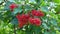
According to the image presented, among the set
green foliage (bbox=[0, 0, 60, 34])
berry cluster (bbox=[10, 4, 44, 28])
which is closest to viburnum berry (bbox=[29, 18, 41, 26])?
berry cluster (bbox=[10, 4, 44, 28])

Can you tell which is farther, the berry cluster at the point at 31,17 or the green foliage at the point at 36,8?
the green foliage at the point at 36,8

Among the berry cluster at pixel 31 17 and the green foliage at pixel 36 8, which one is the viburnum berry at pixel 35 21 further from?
the green foliage at pixel 36 8

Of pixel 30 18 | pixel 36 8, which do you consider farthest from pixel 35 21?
pixel 36 8

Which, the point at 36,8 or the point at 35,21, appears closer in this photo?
the point at 35,21

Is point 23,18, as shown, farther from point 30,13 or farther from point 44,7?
point 44,7

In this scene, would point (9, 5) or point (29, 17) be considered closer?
point (29, 17)

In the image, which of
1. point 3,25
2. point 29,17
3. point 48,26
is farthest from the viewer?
point 3,25

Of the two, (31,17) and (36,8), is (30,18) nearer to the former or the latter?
(31,17)

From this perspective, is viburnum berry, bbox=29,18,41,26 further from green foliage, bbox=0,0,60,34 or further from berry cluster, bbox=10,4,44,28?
green foliage, bbox=0,0,60,34

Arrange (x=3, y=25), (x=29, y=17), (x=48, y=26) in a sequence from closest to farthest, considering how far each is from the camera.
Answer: (x=29, y=17) → (x=48, y=26) → (x=3, y=25)

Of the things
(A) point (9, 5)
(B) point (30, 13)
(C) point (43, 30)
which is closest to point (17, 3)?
(A) point (9, 5)

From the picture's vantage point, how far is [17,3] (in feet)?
5.20

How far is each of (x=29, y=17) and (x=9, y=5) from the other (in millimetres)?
278

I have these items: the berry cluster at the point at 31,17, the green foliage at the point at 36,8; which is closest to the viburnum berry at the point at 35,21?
the berry cluster at the point at 31,17
